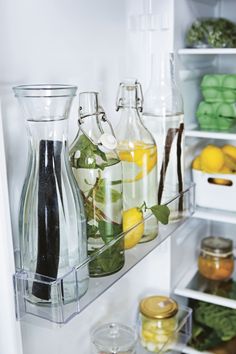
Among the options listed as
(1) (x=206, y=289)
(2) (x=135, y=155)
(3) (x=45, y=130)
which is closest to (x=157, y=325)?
(1) (x=206, y=289)

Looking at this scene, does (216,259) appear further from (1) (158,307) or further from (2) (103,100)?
(2) (103,100)

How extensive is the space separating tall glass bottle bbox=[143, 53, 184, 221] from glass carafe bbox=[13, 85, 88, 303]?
40cm

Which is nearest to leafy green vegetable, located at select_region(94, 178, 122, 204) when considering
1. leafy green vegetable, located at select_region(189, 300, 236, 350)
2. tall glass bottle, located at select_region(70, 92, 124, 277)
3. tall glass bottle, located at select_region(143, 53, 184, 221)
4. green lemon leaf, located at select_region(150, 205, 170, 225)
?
tall glass bottle, located at select_region(70, 92, 124, 277)

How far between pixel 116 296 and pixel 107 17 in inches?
28.6

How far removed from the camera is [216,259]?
1552 millimetres

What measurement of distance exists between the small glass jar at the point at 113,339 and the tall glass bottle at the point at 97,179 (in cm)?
31

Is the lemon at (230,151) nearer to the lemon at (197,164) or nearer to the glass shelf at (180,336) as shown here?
the lemon at (197,164)

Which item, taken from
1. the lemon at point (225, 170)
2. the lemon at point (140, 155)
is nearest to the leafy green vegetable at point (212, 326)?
the lemon at point (225, 170)

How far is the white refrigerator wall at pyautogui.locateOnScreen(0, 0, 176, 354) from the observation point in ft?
2.73

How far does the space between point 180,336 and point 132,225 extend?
0.56 metres

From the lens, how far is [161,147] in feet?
3.87

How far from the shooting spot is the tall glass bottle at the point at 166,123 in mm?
1172

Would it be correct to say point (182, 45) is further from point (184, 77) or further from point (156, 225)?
point (156, 225)

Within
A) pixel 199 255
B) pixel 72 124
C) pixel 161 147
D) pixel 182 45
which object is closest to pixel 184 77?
pixel 182 45
